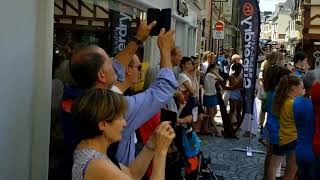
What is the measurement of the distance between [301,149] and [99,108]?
2.82 meters

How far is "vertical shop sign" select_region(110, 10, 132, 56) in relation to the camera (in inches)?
317

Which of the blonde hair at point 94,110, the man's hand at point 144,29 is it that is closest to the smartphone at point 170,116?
the man's hand at point 144,29

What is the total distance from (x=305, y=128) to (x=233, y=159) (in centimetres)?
401

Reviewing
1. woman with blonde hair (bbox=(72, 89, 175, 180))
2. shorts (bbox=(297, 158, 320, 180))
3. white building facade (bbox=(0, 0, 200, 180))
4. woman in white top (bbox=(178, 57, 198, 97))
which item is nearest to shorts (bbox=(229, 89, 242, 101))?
woman in white top (bbox=(178, 57, 198, 97))

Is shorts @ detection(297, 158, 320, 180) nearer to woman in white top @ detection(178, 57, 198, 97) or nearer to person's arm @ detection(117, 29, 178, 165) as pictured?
person's arm @ detection(117, 29, 178, 165)

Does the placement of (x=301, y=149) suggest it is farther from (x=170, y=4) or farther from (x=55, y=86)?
(x=170, y=4)

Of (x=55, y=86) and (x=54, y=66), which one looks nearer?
(x=55, y=86)

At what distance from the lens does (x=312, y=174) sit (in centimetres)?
440

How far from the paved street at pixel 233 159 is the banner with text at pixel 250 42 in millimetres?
780

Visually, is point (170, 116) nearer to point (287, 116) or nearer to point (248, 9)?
point (287, 116)

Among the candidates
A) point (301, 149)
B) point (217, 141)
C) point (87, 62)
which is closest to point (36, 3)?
point (87, 62)

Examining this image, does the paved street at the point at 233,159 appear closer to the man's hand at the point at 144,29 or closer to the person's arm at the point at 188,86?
the person's arm at the point at 188,86

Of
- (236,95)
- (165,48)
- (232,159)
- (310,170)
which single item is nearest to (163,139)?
(165,48)

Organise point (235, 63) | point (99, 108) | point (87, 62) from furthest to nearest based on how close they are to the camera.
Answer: point (235, 63)
point (87, 62)
point (99, 108)
